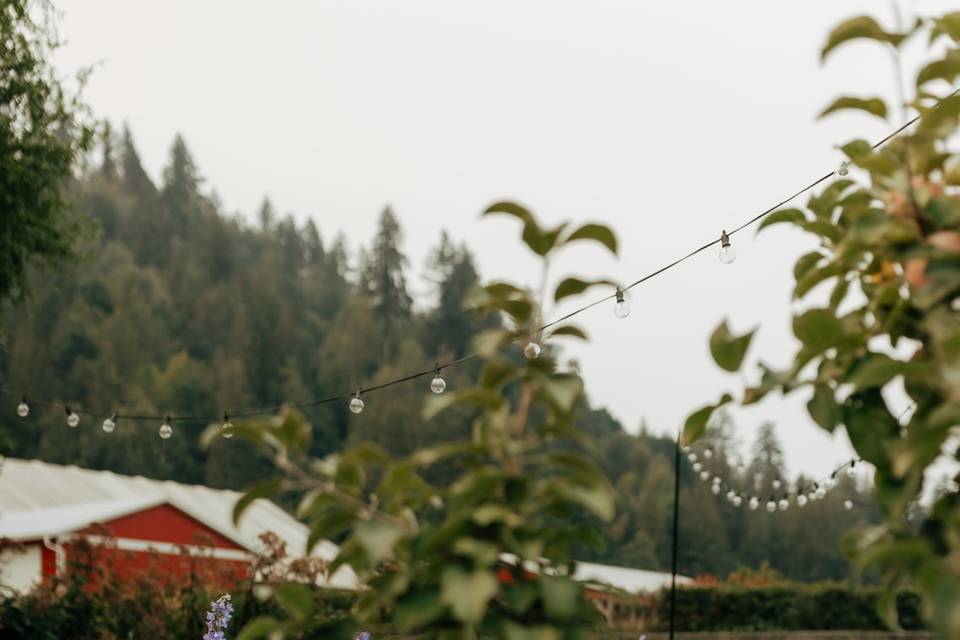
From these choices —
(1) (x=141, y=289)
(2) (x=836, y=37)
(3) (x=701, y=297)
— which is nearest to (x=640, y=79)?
(3) (x=701, y=297)

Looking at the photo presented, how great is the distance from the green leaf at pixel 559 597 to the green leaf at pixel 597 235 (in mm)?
471

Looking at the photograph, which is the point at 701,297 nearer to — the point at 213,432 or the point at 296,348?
the point at 213,432

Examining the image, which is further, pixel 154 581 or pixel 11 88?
pixel 11 88

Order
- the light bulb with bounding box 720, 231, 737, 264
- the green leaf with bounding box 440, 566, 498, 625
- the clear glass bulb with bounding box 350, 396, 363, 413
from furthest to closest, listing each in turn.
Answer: the clear glass bulb with bounding box 350, 396, 363, 413, the light bulb with bounding box 720, 231, 737, 264, the green leaf with bounding box 440, 566, 498, 625

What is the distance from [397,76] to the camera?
44.2 metres

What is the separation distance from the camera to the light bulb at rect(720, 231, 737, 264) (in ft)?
16.8

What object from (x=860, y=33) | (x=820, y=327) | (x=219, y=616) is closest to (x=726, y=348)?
(x=820, y=327)

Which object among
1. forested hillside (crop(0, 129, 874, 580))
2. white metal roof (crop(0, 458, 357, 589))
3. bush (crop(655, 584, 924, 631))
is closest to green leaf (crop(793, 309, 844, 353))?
white metal roof (crop(0, 458, 357, 589))

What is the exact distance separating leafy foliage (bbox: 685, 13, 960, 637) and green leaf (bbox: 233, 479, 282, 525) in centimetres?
65

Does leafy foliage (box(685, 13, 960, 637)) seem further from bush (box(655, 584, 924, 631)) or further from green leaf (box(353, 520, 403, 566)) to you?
bush (box(655, 584, 924, 631))

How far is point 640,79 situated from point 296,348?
68.4m

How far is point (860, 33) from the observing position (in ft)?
5.43

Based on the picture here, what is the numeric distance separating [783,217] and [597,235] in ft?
1.30

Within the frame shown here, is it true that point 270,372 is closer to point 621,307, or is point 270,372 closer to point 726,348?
point 621,307
